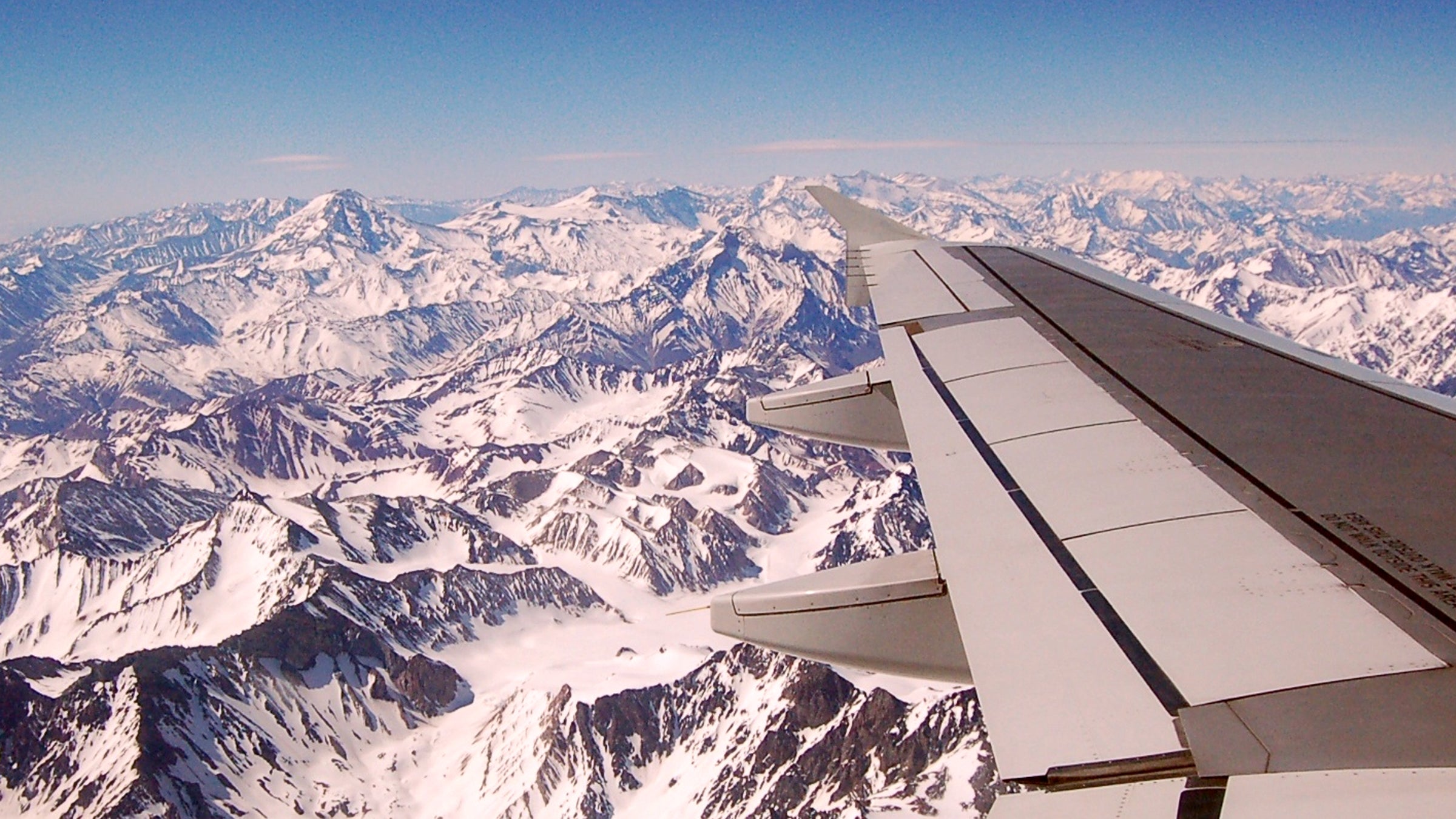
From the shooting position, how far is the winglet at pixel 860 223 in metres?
19.6

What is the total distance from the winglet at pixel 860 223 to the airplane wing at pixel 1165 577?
26.9 ft

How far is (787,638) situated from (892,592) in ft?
4.06

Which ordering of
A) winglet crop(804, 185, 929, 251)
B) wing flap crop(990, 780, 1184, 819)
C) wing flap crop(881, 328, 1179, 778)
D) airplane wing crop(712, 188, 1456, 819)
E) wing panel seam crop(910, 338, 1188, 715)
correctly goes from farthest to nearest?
winglet crop(804, 185, 929, 251)
wing panel seam crop(910, 338, 1188, 715)
wing flap crop(881, 328, 1179, 778)
airplane wing crop(712, 188, 1456, 819)
wing flap crop(990, 780, 1184, 819)

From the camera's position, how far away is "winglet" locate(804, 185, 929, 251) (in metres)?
19.6

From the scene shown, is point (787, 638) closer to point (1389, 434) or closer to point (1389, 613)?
point (1389, 613)

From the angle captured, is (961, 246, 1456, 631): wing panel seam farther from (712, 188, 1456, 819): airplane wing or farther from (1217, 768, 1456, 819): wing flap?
(1217, 768, 1456, 819): wing flap

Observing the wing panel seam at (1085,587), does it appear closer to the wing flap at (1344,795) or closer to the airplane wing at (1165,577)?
the airplane wing at (1165,577)

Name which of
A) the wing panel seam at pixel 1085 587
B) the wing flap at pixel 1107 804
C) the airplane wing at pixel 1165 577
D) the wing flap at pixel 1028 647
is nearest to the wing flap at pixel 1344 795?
the airplane wing at pixel 1165 577

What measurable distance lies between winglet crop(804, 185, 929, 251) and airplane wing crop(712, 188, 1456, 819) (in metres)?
8.21

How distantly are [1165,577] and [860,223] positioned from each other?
634 inches

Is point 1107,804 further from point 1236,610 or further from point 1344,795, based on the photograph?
point 1236,610

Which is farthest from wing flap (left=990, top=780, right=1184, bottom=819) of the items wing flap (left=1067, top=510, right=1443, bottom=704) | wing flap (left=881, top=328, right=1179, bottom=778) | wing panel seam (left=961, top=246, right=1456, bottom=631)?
wing panel seam (left=961, top=246, right=1456, bottom=631)

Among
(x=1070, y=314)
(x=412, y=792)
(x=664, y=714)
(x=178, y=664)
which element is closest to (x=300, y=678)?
(x=178, y=664)

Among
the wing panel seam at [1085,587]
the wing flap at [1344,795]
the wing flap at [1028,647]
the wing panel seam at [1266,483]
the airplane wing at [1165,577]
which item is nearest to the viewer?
the wing flap at [1344,795]
